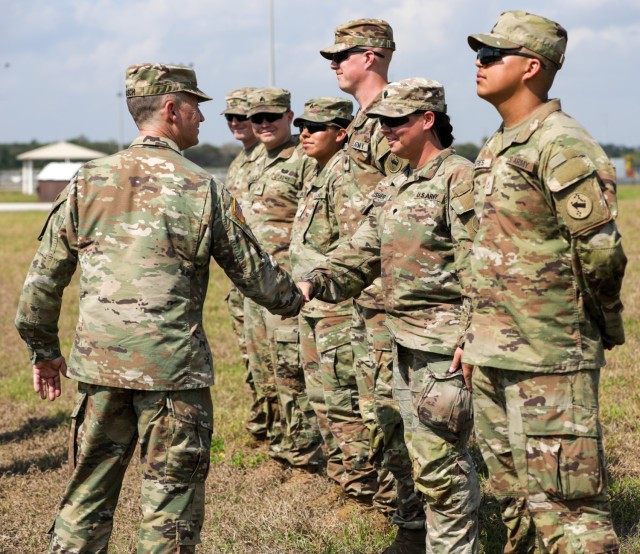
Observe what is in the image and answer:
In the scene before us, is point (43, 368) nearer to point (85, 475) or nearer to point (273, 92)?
point (85, 475)

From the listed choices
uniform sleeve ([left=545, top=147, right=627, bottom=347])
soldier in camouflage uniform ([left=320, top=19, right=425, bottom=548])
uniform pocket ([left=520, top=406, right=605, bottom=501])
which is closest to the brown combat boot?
soldier in camouflage uniform ([left=320, top=19, right=425, bottom=548])

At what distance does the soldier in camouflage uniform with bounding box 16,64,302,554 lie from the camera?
3.92m

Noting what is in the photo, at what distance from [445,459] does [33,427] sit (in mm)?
4939

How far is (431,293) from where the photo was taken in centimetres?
442

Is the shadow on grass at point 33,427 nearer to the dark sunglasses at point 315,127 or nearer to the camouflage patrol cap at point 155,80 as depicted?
the dark sunglasses at point 315,127

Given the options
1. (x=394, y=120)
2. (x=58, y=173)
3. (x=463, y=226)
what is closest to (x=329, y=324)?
(x=394, y=120)

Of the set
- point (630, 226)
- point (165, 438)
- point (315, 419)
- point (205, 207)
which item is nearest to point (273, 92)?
point (315, 419)

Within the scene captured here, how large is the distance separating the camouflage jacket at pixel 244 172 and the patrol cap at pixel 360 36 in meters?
2.03

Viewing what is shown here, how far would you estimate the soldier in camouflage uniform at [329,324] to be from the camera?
5797 mm

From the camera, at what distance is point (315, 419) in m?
6.81

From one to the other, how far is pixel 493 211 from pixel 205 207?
1.18m

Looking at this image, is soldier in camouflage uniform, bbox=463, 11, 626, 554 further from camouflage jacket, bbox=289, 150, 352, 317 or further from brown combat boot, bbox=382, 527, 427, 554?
camouflage jacket, bbox=289, 150, 352, 317

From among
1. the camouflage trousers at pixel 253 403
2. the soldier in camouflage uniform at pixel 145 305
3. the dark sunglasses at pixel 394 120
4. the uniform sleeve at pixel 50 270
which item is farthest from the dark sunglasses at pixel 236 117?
the uniform sleeve at pixel 50 270

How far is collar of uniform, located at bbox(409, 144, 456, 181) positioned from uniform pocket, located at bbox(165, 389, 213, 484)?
4.68ft
